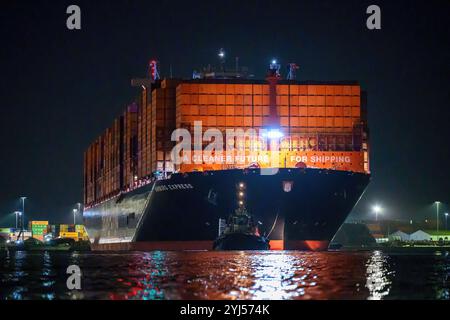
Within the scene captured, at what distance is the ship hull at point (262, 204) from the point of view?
247 ft

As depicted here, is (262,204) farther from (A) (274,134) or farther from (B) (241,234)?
(A) (274,134)

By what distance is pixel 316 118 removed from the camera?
268 feet

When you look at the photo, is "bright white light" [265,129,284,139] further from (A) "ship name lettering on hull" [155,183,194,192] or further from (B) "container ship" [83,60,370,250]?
(A) "ship name lettering on hull" [155,183,194,192]

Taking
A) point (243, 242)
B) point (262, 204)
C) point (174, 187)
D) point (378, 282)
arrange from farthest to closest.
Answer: point (174, 187), point (262, 204), point (243, 242), point (378, 282)

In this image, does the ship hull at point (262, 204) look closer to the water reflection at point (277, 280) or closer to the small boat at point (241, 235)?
the small boat at point (241, 235)

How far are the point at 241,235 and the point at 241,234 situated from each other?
10 centimetres

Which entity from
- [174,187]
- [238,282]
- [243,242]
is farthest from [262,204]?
[238,282]

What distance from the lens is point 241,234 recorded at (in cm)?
7325

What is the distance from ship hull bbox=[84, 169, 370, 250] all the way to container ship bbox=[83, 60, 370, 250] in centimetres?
8

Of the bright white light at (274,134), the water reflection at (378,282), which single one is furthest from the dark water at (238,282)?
the bright white light at (274,134)
